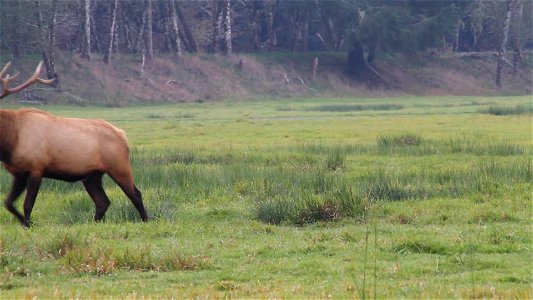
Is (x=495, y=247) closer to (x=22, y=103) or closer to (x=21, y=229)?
(x=21, y=229)

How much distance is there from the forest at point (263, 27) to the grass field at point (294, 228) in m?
28.3

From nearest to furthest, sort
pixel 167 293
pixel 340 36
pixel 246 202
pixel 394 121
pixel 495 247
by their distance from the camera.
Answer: pixel 167 293 < pixel 495 247 < pixel 246 202 < pixel 394 121 < pixel 340 36

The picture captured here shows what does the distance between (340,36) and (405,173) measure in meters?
46.3

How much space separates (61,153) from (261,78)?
140 ft

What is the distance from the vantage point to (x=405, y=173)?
1572 cm

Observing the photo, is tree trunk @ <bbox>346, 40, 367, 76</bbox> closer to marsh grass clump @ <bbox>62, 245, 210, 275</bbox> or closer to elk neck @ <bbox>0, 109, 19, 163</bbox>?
elk neck @ <bbox>0, 109, 19, 163</bbox>

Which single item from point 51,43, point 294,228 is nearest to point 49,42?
point 51,43

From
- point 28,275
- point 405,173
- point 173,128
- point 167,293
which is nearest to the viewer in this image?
point 167,293

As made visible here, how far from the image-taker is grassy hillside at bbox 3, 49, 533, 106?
4628 cm

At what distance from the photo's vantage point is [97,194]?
12430 mm

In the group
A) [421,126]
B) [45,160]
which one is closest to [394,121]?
[421,126]

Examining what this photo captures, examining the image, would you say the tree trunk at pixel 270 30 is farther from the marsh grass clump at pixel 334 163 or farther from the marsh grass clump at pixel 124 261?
the marsh grass clump at pixel 124 261

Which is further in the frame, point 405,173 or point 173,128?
point 173,128

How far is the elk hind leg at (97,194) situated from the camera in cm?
1233
